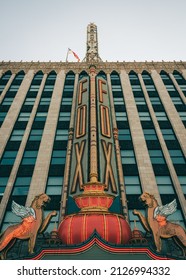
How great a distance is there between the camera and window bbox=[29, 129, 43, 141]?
30672 mm

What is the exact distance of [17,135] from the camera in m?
31.2

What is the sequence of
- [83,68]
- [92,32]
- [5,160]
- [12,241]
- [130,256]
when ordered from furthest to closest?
[92,32]
[83,68]
[5,160]
[12,241]
[130,256]

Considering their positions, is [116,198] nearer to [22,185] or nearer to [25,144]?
[22,185]

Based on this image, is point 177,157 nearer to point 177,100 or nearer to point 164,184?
point 164,184

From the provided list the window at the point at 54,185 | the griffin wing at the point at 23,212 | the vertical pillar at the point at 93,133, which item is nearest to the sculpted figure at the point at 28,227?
the griffin wing at the point at 23,212

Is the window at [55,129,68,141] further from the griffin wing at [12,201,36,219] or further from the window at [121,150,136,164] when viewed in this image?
the griffin wing at [12,201,36,219]

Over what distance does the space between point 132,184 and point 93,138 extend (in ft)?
23.9

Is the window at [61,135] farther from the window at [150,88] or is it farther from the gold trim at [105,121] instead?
the window at [150,88]

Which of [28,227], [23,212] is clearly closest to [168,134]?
[23,212]

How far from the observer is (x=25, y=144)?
2959cm

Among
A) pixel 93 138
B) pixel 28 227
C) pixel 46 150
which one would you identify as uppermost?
pixel 46 150

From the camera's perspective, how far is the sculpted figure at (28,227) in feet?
48.8
